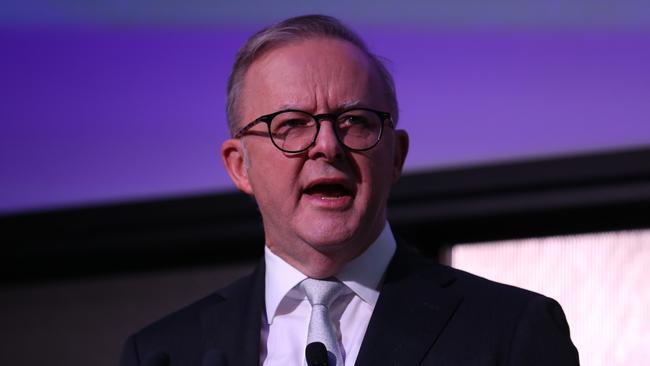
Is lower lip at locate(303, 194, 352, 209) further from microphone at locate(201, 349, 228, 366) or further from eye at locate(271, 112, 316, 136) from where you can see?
microphone at locate(201, 349, 228, 366)

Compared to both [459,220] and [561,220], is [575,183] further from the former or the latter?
[459,220]

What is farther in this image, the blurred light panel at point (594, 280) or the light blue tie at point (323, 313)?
the blurred light panel at point (594, 280)

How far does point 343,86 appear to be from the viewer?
76.1 inches

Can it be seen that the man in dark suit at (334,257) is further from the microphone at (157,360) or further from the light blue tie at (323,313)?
the microphone at (157,360)

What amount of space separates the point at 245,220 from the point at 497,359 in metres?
1.82

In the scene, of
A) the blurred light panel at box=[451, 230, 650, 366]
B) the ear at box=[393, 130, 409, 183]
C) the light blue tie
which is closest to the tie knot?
the light blue tie

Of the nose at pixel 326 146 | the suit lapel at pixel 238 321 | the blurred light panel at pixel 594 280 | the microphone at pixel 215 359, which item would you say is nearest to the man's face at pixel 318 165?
the nose at pixel 326 146

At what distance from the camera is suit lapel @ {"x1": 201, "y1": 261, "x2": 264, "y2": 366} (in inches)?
76.4

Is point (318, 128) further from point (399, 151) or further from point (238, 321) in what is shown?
point (238, 321)

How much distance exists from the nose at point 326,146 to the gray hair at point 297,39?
0.17m

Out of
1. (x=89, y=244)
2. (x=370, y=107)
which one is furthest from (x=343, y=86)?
(x=89, y=244)

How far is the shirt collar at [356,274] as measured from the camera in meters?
1.97

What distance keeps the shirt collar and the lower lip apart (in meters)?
0.14

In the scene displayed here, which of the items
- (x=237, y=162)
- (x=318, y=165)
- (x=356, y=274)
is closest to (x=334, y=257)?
(x=356, y=274)
